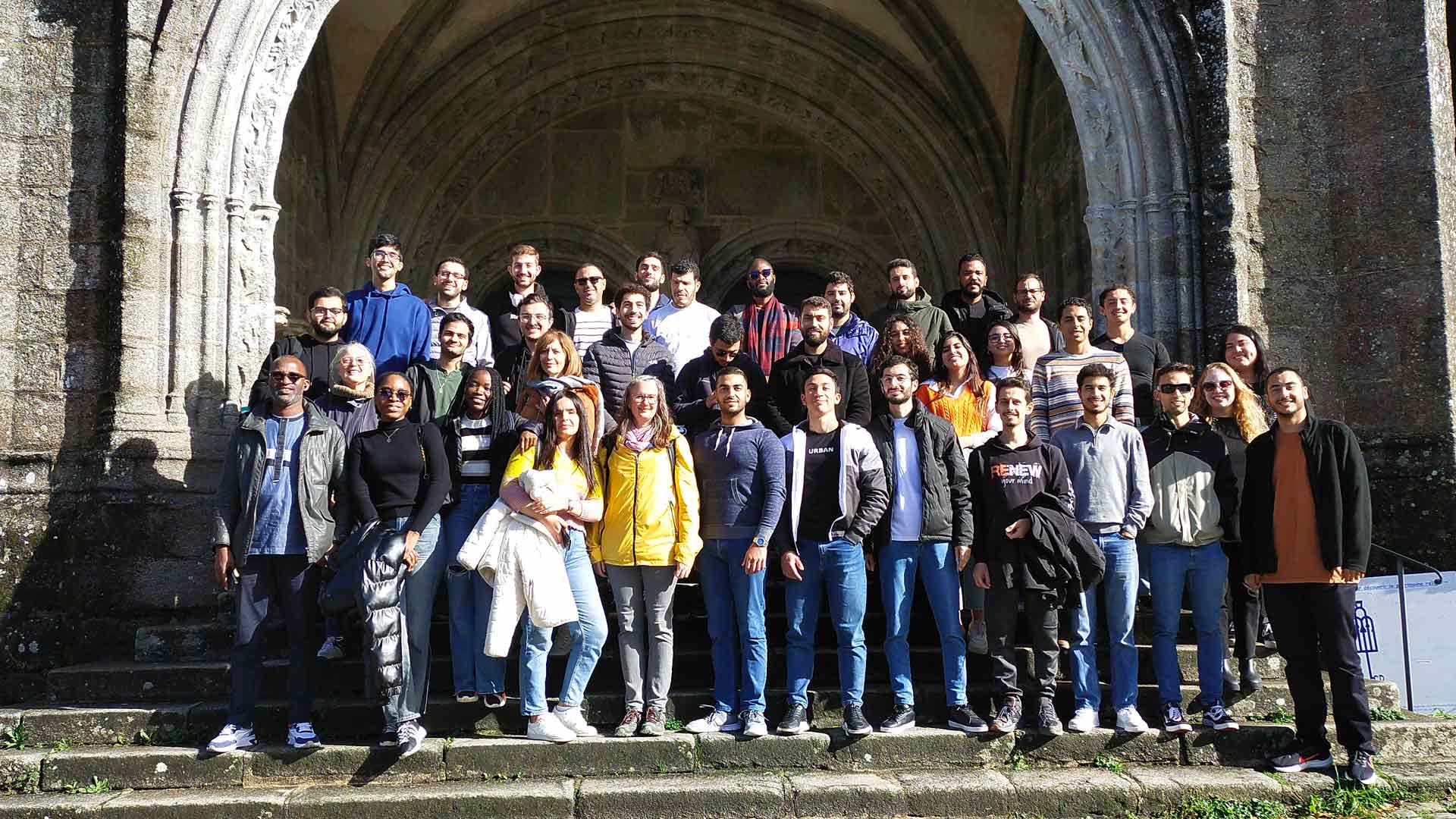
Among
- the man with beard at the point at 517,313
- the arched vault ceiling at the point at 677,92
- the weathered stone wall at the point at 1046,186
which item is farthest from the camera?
the arched vault ceiling at the point at 677,92

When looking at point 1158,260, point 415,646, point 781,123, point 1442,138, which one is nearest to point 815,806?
point 415,646

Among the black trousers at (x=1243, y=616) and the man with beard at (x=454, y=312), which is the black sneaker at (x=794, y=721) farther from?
the man with beard at (x=454, y=312)

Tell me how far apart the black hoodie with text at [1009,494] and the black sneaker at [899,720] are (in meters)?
0.65

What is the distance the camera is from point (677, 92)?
38.2 feet

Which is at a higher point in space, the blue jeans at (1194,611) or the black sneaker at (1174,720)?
the blue jeans at (1194,611)

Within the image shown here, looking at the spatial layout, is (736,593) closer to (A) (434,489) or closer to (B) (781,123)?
(A) (434,489)

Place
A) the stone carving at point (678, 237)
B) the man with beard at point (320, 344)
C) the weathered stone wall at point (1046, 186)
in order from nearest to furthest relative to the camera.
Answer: the man with beard at point (320, 344), the weathered stone wall at point (1046, 186), the stone carving at point (678, 237)

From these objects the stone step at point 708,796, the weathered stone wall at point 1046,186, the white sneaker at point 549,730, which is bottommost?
the stone step at point 708,796

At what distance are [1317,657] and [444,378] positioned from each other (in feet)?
13.1

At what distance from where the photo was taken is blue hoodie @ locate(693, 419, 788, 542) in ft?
17.6

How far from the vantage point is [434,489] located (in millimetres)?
5293

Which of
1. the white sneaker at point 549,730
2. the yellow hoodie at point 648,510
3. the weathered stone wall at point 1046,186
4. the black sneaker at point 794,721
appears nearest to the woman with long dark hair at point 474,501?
the white sneaker at point 549,730

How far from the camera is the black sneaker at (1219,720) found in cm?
536

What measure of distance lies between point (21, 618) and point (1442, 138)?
8.12m
